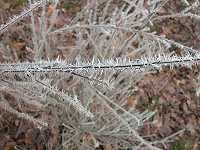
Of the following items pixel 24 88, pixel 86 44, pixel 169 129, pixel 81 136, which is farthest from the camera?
pixel 169 129

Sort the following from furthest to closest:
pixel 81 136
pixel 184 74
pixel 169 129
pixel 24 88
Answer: pixel 184 74
pixel 169 129
pixel 81 136
pixel 24 88

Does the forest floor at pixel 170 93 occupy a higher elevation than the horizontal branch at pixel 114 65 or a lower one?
higher

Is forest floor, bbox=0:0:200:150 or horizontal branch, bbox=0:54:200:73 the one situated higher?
forest floor, bbox=0:0:200:150

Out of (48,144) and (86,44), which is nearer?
(86,44)

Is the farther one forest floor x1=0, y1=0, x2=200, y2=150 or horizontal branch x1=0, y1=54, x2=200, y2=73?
forest floor x1=0, y1=0, x2=200, y2=150

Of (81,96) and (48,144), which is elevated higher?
(81,96)

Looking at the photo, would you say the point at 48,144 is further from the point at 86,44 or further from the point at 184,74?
the point at 184,74

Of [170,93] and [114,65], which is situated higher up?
[170,93]

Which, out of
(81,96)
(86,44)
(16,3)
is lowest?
(81,96)

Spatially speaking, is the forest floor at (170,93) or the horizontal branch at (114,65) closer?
the horizontal branch at (114,65)

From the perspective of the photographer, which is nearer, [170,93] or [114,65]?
[114,65]

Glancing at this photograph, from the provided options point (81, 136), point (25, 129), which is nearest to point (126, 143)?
point (81, 136)
